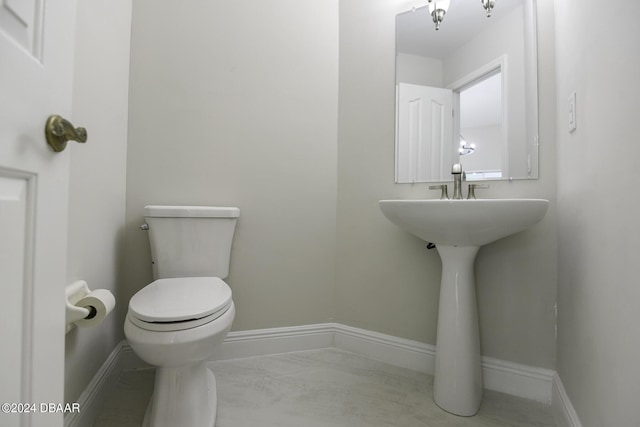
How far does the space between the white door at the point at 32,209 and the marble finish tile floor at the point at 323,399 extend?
78cm

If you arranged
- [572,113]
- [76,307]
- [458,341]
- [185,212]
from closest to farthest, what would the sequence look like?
[76,307], [572,113], [458,341], [185,212]

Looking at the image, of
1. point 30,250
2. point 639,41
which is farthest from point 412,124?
point 30,250

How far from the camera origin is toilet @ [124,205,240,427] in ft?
2.76

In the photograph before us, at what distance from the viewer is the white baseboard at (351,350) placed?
107 cm

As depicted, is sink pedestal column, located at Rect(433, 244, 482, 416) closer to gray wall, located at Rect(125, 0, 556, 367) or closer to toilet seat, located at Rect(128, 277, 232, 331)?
gray wall, located at Rect(125, 0, 556, 367)

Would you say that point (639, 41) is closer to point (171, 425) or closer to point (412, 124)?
point (412, 124)

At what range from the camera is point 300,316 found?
5.35ft

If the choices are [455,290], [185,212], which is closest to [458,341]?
[455,290]

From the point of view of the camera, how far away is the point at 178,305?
0.92 m

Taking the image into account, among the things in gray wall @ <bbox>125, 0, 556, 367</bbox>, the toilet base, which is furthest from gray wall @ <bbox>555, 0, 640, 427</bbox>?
the toilet base

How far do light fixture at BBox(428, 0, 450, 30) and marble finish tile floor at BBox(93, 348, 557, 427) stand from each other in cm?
Result: 175

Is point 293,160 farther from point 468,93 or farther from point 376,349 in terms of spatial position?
point 376,349

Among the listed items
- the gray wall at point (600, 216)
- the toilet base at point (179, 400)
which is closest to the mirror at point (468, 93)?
the gray wall at point (600, 216)

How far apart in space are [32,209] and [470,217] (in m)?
1.07
